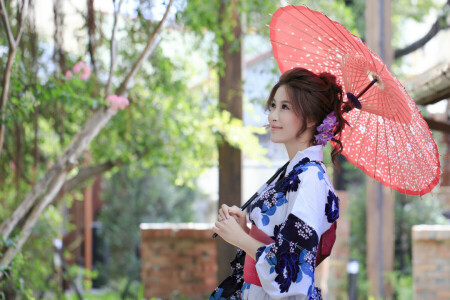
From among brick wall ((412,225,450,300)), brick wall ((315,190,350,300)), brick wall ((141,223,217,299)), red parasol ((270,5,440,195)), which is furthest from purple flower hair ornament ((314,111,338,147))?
brick wall ((315,190,350,300))

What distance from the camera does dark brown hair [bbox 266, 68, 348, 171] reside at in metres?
1.81

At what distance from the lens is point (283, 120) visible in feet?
5.98

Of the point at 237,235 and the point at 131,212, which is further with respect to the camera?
the point at 131,212

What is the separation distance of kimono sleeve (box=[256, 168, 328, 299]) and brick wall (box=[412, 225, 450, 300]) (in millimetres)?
3595

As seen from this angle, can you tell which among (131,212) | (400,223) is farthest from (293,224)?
(131,212)

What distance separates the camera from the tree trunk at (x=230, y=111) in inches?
153

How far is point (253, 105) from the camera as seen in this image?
15.1 feet

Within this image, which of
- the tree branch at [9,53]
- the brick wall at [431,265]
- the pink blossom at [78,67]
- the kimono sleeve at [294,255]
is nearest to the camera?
the kimono sleeve at [294,255]

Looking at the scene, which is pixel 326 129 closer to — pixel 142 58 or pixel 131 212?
pixel 142 58

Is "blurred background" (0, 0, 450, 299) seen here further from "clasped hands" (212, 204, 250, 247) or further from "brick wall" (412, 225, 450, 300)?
"clasped hands" (212, 204, 250, 247)

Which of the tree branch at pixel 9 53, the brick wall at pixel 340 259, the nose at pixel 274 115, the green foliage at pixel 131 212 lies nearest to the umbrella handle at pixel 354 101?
the nose at pixel 274 115

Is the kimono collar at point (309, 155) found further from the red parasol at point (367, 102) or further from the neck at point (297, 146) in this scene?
the red parasol at point (367, 102)

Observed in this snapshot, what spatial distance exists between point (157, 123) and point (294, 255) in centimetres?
331

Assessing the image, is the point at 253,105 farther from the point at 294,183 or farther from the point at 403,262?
the point at 403,262
